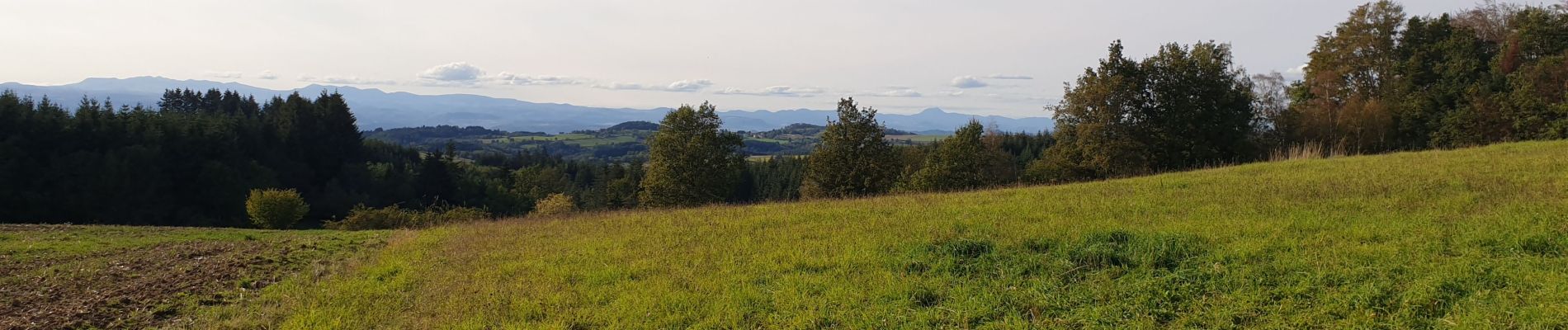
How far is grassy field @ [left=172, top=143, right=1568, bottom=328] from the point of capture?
203 inches

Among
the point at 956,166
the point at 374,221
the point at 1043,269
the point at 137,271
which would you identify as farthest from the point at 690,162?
the point at 1043,269

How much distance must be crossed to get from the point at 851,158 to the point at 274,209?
27.9 meters

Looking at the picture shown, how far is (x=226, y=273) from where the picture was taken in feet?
30.7

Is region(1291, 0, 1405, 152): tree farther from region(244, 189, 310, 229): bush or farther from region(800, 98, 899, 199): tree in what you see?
region(244, 189, 310, 229): bush

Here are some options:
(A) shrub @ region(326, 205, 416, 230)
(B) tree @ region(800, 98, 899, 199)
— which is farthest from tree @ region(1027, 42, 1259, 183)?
(A) shrub @ region(326, 205, 416, 230)

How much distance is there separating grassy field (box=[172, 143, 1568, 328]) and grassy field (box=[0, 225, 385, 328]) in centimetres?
70

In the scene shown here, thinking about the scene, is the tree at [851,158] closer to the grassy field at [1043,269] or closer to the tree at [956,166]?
the tree at [956,166]

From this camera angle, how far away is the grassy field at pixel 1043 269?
516cm

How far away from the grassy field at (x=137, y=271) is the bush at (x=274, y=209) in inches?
453

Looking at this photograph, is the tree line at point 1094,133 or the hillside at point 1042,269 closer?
the hillside at point 1042,269

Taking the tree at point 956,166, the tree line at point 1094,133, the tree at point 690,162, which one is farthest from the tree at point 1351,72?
the tree at point 690,162

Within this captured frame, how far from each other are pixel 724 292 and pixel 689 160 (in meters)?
34.9

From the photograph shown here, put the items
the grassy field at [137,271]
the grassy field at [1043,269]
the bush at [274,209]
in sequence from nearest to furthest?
1. the grassy field at [1043,269]
2. the grassy field at [137,271]
3. the bush at [274,209]

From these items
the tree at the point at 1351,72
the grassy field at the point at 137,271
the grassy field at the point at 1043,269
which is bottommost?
the grassy field at the point at 137,271
